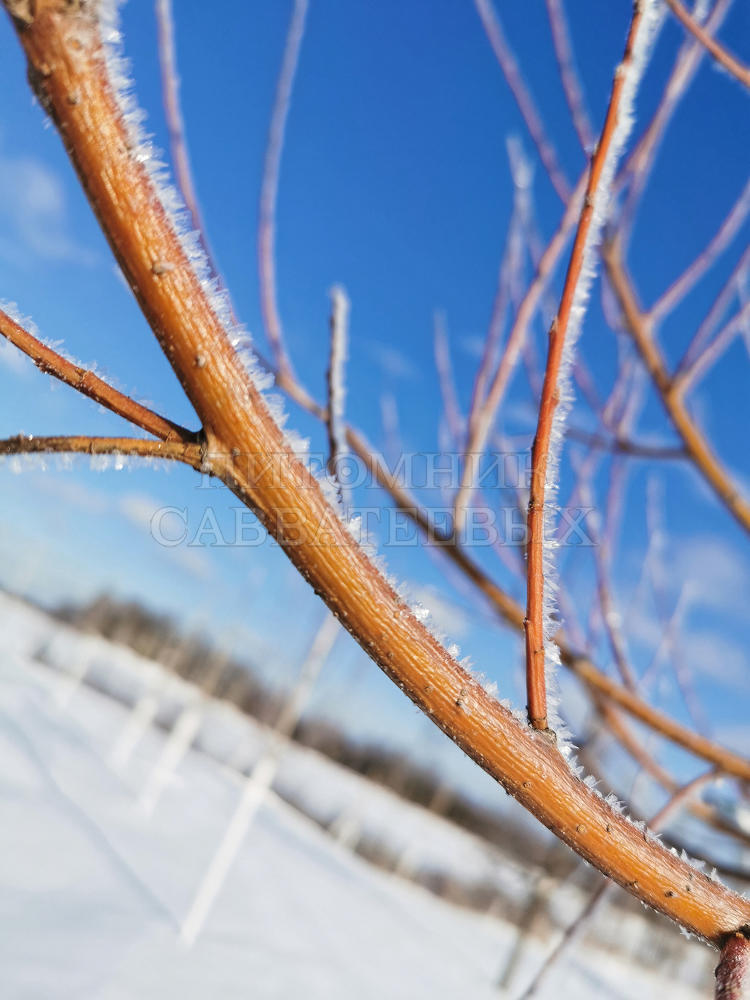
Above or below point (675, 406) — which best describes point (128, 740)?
below

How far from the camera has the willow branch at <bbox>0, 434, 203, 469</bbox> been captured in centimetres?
31

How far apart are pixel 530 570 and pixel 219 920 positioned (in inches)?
333

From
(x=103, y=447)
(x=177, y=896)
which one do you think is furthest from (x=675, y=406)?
(x=177, y=896)

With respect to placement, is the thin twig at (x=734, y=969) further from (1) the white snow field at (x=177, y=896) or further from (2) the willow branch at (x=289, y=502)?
(1) the white snow field at (x=177, y=896)

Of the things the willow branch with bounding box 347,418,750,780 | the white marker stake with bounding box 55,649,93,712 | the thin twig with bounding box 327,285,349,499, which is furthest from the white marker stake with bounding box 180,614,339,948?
the white marker stake with bounding box 55,649,93,712

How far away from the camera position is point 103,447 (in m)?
0.32

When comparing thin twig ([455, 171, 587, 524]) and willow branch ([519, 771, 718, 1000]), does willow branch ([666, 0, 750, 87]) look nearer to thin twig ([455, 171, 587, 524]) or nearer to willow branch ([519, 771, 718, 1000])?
thin twig ([455, 171, 587, 524])

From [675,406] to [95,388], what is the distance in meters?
0.81

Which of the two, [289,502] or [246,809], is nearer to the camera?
[289,502]

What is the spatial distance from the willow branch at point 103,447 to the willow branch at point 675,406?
2.55 ft

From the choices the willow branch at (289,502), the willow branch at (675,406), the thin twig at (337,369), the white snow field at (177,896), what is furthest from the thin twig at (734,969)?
the white snow field at (177,896)

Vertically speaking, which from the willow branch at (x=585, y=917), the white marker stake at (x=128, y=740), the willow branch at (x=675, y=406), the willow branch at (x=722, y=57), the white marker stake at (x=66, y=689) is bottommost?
the white marker stake at (x=66, y=689)

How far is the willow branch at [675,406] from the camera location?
91cm

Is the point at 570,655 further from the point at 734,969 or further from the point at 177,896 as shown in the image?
the point at 177,896
